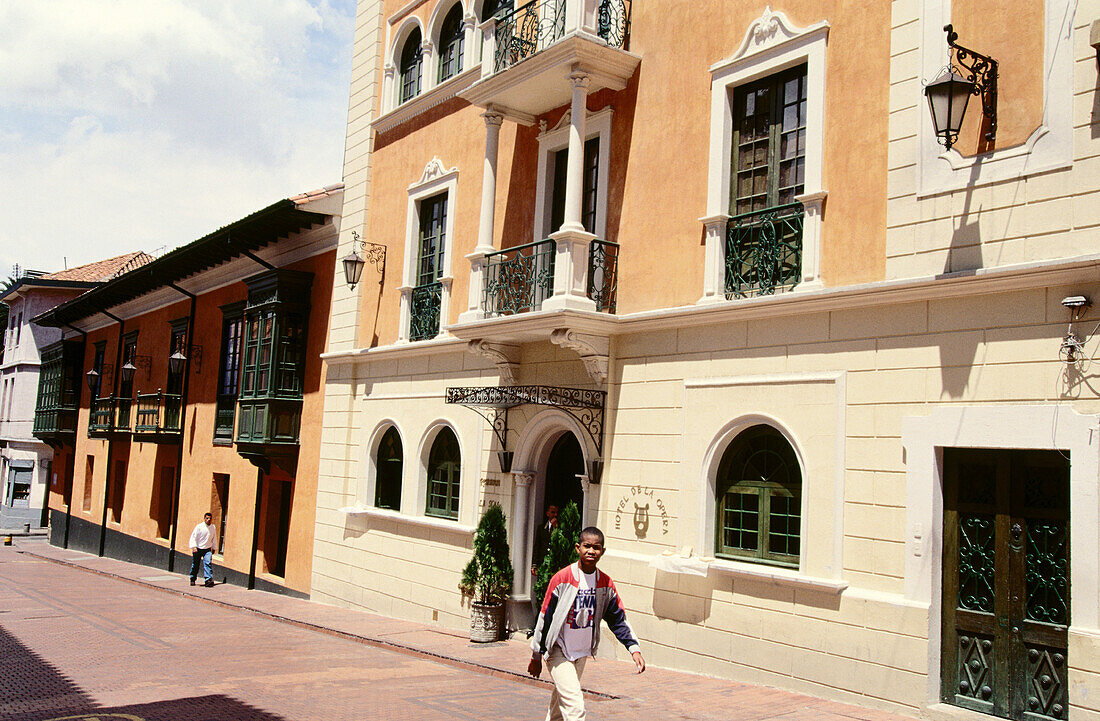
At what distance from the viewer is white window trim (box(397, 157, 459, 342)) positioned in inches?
600

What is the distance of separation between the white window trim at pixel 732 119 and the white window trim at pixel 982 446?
192cm

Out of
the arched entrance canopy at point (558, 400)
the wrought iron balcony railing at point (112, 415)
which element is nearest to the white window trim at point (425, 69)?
the arched entrance canopy at point (558, 400)

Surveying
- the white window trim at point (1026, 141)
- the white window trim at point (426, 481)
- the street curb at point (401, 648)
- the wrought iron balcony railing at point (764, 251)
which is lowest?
the street curb at point (401, 648)

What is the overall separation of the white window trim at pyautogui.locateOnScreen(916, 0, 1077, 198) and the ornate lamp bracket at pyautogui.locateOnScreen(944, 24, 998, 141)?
28 centimetres

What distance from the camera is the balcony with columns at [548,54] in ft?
39.3

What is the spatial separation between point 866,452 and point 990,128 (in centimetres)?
302

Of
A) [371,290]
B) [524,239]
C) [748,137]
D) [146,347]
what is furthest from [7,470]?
[748,137]

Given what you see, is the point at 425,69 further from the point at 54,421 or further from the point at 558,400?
the point at 54,421

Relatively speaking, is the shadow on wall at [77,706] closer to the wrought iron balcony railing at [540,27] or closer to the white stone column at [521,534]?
the white stone column at [521,534]

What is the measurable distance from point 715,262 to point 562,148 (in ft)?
12.5

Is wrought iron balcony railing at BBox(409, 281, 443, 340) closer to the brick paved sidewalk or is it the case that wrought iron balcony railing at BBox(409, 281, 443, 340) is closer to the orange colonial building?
the orange colonial building

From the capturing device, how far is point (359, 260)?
17.0 metres

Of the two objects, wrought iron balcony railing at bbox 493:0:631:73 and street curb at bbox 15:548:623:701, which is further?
wrought iron balcony railing at bbox 493:0:631:73

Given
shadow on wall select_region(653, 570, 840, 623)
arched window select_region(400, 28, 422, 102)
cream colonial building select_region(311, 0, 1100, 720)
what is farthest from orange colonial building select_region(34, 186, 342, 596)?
shadow on wall select_region(653, 570, 840, 623)
